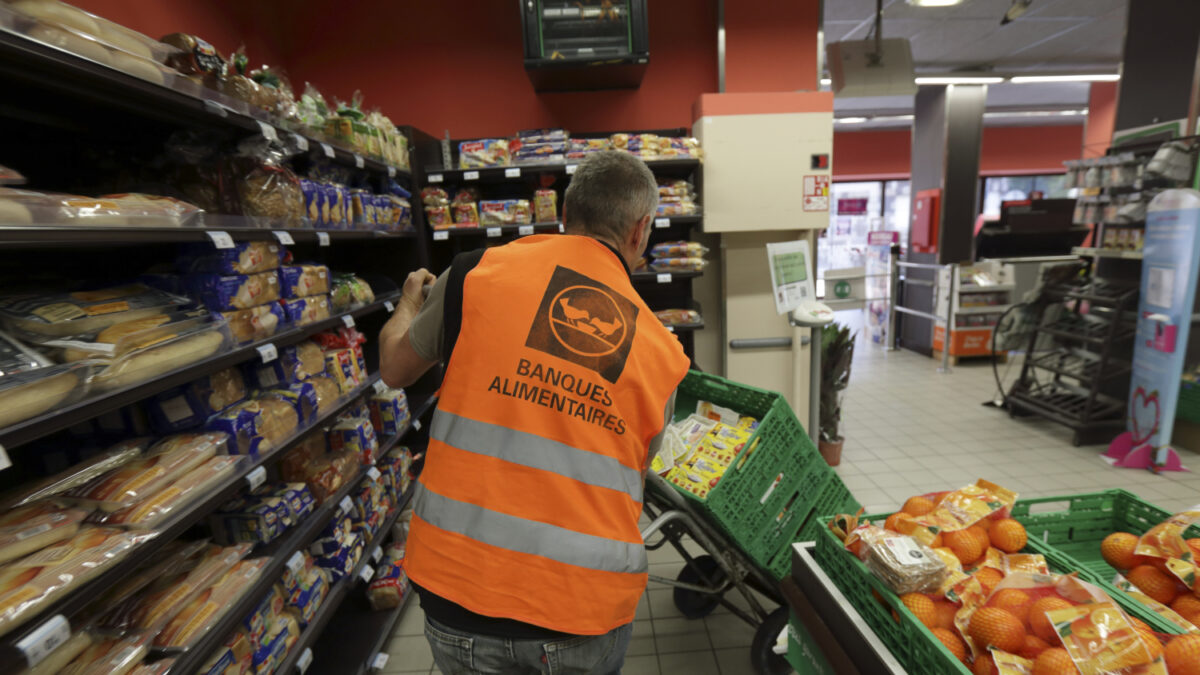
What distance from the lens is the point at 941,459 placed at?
4266 mm

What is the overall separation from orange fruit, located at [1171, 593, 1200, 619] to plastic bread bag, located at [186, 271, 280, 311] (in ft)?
9.21

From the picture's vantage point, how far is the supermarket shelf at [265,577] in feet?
4.89

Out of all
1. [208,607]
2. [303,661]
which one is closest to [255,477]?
[208,607]

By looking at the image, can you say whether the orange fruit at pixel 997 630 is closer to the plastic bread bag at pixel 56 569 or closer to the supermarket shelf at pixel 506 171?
the plastic bread bag at pixel 56 569

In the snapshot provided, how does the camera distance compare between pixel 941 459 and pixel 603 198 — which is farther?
pixel 941 459

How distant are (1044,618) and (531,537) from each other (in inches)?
44.6

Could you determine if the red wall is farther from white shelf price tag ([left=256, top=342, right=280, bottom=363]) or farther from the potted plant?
white shelf price tag ([left=256, top=342, right=280, bottom=363])

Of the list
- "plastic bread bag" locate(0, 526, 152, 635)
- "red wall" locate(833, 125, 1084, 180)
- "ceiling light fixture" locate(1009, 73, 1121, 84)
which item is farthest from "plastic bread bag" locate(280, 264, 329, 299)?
"red wall" locate(833, 125, 1084, 180)

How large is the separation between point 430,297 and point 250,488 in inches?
37.6

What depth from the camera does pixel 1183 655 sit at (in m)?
1.09

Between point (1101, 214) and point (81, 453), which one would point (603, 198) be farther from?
point (1101, 214)

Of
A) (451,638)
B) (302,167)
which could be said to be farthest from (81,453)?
(302,167)

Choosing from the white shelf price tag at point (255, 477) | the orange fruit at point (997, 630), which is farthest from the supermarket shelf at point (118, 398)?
the orange fruit at point (997, 630)

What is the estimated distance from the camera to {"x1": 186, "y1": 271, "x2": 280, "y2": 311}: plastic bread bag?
1.81 metres
